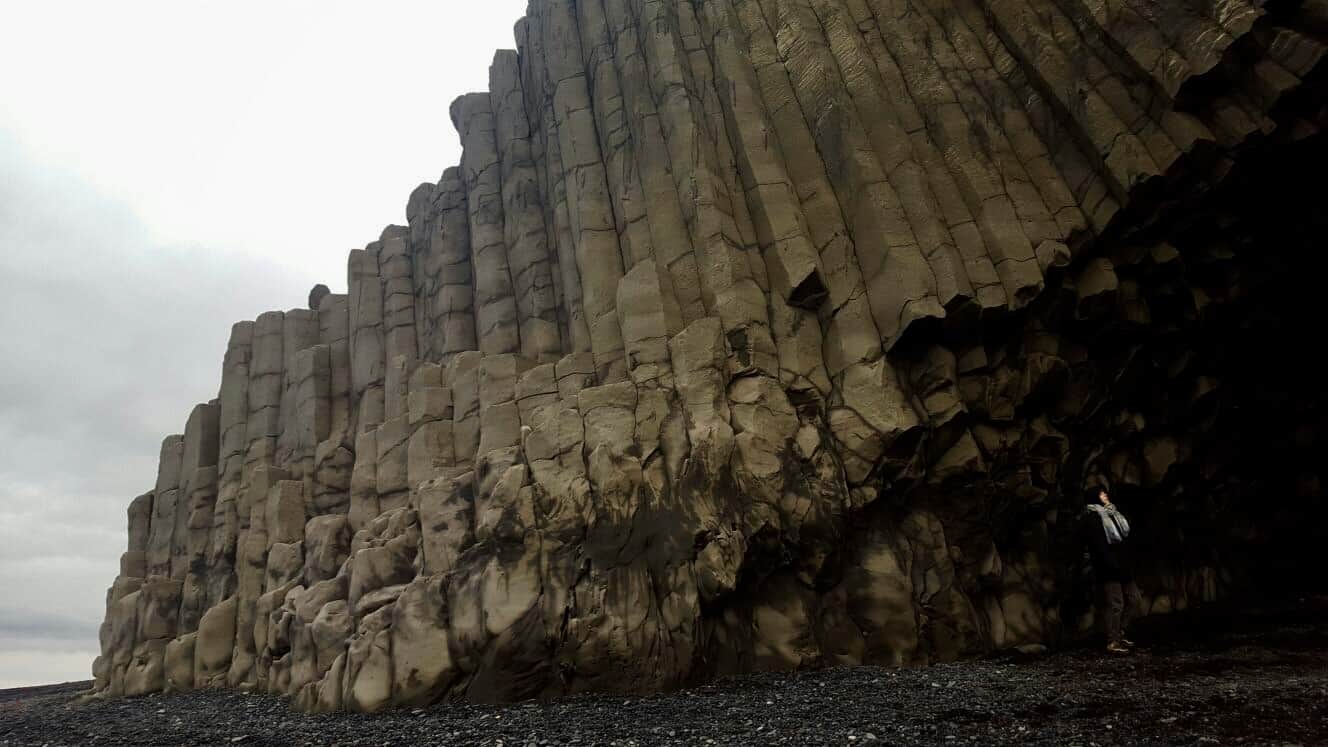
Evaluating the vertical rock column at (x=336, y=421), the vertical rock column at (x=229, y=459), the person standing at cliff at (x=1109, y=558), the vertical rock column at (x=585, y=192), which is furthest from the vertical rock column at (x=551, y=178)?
the vertical rock column at (x=229, y=459)

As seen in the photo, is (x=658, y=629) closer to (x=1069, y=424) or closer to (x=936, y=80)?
(x=1069, y=424)

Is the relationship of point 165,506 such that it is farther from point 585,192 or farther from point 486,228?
point 585,192

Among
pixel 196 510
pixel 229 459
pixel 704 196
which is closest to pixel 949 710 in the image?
pixel 704 196

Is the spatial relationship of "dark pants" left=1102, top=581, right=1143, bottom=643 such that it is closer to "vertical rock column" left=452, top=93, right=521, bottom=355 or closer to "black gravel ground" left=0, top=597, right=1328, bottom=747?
"black gravel ground" left=0, top=597, right=1328, bottom=747

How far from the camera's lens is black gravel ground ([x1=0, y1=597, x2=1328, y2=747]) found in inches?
305

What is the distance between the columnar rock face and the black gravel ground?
1.24 m

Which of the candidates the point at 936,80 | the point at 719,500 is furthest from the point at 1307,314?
the point at 719,500

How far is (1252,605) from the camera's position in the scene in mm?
16328

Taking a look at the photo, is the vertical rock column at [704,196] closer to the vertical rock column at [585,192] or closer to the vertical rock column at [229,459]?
the vertical rock column at [585,192]

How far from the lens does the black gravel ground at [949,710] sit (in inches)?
305

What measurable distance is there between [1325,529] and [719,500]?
52.8ft

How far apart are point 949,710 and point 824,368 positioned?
21.7 feet

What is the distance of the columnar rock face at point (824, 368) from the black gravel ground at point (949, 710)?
4.05 ft

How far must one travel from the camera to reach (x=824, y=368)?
1430cm
